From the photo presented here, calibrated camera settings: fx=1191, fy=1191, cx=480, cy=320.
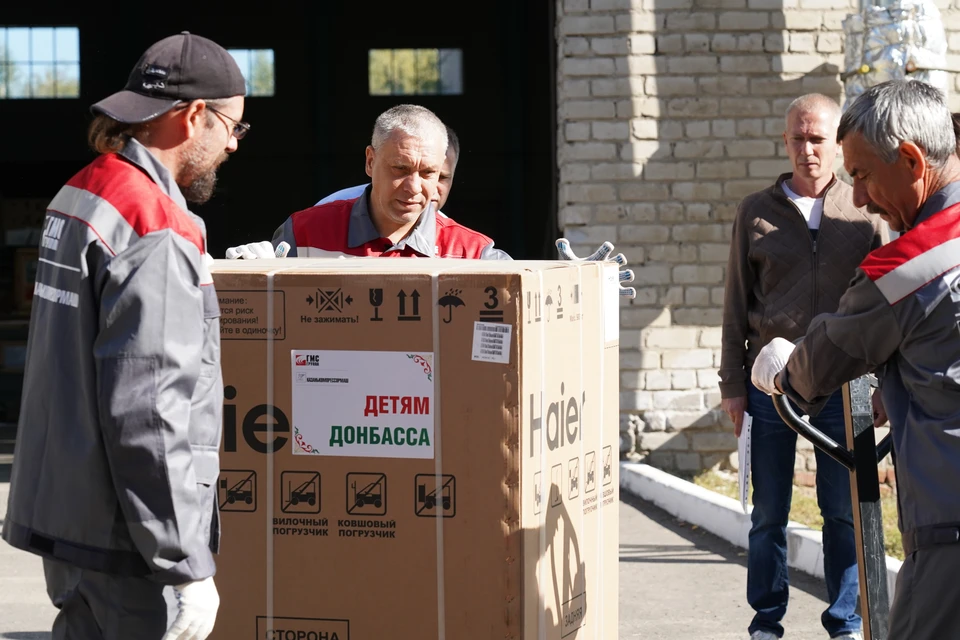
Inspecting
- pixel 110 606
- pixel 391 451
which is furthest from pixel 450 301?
pixel 110 606

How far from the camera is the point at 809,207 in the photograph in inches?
Answer: 169

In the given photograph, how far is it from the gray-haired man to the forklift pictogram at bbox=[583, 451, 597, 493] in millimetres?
682

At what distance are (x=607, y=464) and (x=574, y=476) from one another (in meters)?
0.29

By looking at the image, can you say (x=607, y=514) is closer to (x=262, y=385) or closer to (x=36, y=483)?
(x=262, y=385)

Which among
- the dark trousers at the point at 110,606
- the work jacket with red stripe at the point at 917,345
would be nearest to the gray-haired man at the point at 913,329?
the work jacket with red stripe at the point at 917,345

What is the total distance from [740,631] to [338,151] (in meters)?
13.9

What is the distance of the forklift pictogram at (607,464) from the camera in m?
3.17

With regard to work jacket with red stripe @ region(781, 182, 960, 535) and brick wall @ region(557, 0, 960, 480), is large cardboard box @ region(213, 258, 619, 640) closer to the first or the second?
work jacket with red stripe @ region(781, 182, 960, 535)

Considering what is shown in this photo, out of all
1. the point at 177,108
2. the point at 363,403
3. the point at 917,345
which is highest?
the point at 177,108

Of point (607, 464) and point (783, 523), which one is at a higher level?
point (607, 464)

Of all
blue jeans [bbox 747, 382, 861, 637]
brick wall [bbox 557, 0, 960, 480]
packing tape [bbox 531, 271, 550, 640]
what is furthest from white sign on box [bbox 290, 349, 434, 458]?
brick wall [bbox 557, 0, 960, 480]

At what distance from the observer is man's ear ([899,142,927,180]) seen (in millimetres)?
2369

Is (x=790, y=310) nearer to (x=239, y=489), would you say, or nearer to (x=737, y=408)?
(x=737, y=408)

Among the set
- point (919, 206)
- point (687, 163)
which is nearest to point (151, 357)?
point (919, 206)
